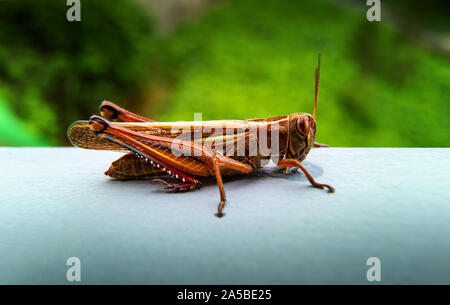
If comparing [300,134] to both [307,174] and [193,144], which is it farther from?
[193,144]

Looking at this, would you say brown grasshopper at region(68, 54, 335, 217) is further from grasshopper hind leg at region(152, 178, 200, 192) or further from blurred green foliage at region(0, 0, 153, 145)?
blurred green foliage at region(0, 0, 153, 145)

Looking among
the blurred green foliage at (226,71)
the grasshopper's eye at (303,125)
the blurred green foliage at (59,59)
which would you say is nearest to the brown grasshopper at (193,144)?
the grasshopper's eye at (303,125)

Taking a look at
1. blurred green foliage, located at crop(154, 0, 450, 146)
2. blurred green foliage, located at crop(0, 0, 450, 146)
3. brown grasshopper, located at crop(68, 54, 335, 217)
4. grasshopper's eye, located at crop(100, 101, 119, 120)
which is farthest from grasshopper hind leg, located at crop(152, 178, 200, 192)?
blurred green foliage, located at crop(154, 0, 450, 146)

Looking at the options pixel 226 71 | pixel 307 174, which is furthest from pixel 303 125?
pixel 226 71

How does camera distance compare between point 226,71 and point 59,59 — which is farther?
point 226,71

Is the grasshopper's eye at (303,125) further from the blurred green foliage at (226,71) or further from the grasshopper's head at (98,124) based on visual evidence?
the blurred green foliage at (226,71)

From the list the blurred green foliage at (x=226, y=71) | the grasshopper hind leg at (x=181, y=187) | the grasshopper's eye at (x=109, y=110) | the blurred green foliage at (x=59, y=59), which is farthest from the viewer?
the blurred green foliage at (x=226, y=71)

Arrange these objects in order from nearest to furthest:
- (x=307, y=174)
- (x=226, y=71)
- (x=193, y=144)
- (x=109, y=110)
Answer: (x=307, y=174), (x=193, y=144), (x=109, y=110), (x=226, y=71)
